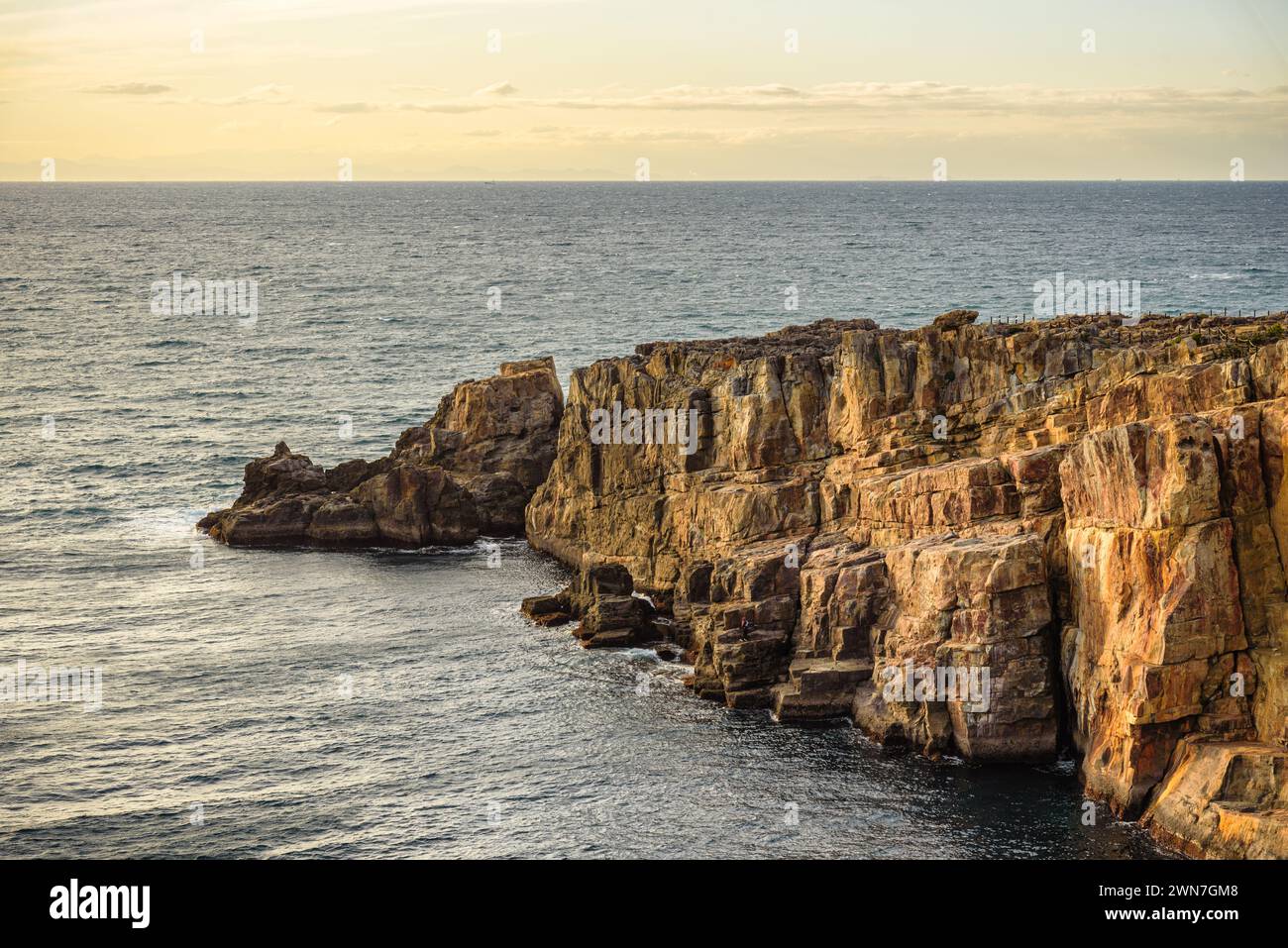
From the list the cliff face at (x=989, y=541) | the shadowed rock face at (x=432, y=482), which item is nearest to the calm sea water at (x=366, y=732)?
the shadowed rock face at (x=432, y=482)

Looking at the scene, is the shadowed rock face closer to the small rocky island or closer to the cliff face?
the small rocky island

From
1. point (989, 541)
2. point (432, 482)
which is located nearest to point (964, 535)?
point (989, 541)

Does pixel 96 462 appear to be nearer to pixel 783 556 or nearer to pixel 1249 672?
pixel 783 556

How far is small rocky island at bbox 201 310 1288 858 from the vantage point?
44594mm

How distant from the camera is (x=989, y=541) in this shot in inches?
2046

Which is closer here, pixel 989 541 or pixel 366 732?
pixel 989 541

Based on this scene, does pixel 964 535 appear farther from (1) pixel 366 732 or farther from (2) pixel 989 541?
(1) pixel 366 732

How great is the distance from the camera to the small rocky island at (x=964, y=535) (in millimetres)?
44594

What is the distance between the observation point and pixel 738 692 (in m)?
56.8

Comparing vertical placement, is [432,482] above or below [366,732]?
above

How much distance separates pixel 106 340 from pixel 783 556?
130881 mm

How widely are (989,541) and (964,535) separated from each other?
226cm

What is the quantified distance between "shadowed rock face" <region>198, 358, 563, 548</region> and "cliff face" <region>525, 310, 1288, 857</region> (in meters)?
9.01

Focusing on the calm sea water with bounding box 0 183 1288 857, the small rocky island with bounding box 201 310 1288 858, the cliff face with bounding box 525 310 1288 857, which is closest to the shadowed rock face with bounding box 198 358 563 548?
the small rocky island with bounding box 201 310 1288 858
